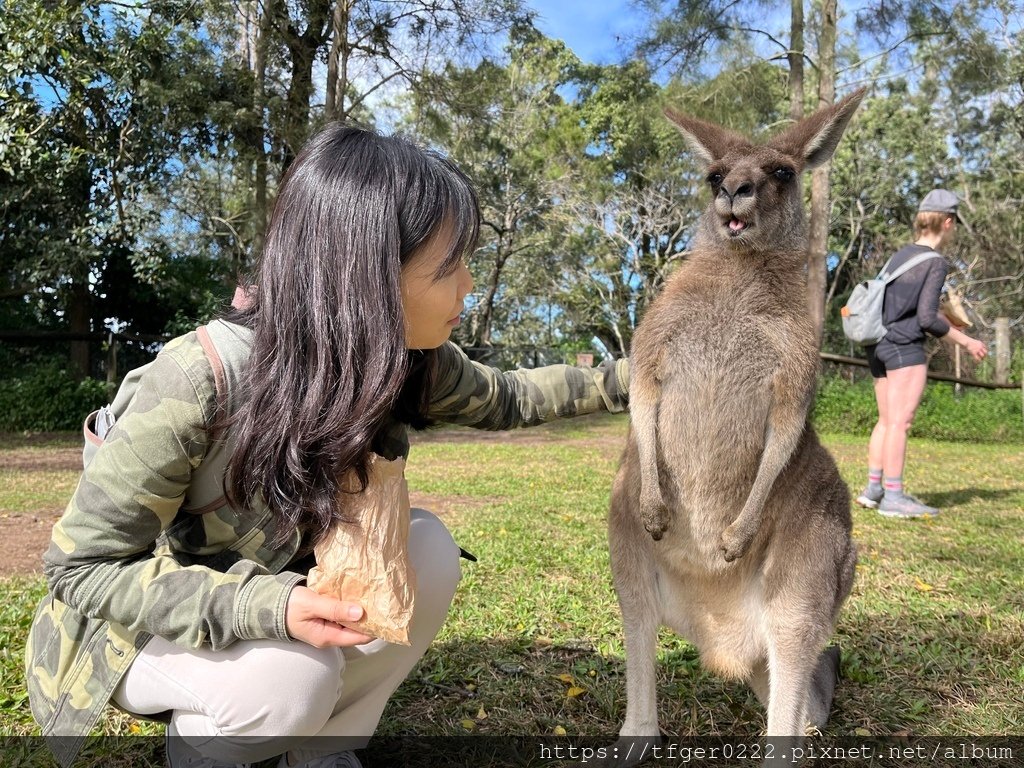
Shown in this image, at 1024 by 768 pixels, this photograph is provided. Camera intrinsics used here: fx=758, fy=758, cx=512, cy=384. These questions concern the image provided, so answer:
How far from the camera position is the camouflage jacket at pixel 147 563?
128cm

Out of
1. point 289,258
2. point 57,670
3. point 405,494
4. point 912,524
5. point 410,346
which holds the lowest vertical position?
point 912,524

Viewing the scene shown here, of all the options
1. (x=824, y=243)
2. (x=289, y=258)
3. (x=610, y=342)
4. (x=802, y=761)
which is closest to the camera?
(x=289, y=258)

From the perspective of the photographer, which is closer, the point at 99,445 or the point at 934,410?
the point at 99,445

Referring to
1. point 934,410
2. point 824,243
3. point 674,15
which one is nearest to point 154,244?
point 674,15

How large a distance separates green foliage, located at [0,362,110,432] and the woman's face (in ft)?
31.1

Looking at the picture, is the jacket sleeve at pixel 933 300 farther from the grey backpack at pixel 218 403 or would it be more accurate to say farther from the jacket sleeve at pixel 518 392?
the grey backpack at pixel 218 403

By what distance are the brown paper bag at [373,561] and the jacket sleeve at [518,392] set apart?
0.45 metres

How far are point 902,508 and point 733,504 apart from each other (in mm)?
3520

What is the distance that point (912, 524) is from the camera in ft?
14.6

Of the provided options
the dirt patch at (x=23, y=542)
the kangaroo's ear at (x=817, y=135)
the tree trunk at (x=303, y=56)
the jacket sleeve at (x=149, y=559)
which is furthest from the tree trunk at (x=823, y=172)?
the jacket sleeve at (x=149, y=559)

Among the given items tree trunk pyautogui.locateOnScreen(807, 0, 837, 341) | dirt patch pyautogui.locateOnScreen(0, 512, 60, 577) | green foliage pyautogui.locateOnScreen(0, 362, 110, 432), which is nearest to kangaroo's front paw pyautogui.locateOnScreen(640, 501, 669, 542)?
dirt patch pyautogui.locateOnScreen(0, 512, 60, 577)

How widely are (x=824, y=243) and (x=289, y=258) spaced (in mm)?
9025

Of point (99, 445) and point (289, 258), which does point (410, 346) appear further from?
point (99, 445)

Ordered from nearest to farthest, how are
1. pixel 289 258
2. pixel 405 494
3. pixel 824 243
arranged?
pixel 289 258 < pixel 405 494 < pixel 824 243
